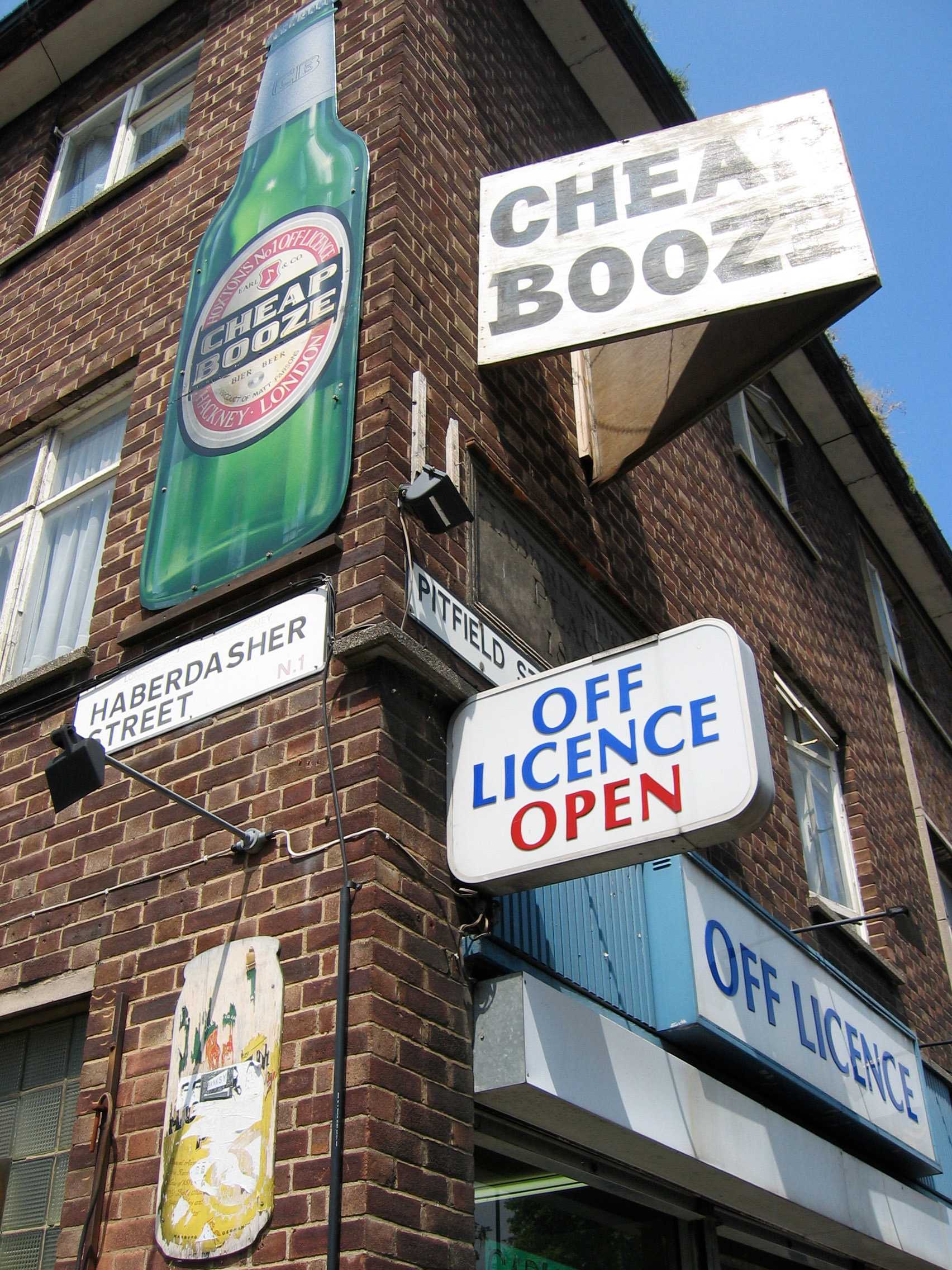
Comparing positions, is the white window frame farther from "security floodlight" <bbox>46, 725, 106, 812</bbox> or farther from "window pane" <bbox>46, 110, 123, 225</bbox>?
"window pane" <bbox>46, 110, 123, 225</bbox>

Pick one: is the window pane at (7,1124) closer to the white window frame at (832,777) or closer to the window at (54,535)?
the window at (54,535)

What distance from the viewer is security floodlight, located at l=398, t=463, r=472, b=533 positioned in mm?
4715

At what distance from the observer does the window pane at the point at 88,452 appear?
21.8 ft

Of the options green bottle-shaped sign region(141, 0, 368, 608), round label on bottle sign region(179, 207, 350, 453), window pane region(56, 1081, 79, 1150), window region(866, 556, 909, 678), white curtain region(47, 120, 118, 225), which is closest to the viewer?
window pane region(56, 1081, 79, 1150)

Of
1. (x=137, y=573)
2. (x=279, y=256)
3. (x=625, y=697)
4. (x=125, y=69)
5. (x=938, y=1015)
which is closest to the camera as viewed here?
(x=625, y=697)

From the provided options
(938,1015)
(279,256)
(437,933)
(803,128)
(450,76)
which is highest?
(450,76)

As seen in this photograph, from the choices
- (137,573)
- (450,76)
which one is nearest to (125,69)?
(450,76)

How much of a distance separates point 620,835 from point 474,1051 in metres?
0.91

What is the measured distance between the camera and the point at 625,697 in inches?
169

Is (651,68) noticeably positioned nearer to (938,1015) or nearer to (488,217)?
(488,217)

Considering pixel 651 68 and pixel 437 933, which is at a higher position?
pixel 651 68

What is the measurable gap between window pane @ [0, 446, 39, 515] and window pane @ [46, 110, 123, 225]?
2116 mm

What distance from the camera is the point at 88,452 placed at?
6.81 metres

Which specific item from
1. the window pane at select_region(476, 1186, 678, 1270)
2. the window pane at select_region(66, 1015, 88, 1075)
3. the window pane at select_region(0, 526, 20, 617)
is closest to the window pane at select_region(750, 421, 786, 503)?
the window pane at select_region(0, 526, 20, 617)
